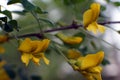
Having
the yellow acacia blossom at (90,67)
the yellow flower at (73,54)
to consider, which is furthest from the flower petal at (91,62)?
the yellow flower at (73,54)

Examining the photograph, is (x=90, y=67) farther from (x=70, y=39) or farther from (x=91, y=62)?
(x=70, y=39)

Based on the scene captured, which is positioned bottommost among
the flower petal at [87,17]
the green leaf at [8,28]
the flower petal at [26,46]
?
the flower petal at [26,46]

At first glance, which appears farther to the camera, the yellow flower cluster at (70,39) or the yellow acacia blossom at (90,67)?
the yellow flower cluster at (70,39)

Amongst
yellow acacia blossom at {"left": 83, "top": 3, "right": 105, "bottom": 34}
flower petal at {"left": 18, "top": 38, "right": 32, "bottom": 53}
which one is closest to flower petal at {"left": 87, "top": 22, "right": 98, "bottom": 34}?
yellow acacia blossom at {"left": 83, "top": 3, "right": 105, "bottom": 34}

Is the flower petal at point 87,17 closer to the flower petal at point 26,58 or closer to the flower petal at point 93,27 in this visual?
the flower petal at point 93,27

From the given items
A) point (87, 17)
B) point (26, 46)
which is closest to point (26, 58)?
point (26, 46)

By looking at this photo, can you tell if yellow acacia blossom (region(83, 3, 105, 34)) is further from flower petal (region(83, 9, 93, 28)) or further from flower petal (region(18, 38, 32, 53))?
flower petal (region(18, 38, 32, 53))

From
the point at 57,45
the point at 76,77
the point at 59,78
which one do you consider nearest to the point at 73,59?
the point at 57,45

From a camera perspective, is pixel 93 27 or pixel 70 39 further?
pixel 70 39
